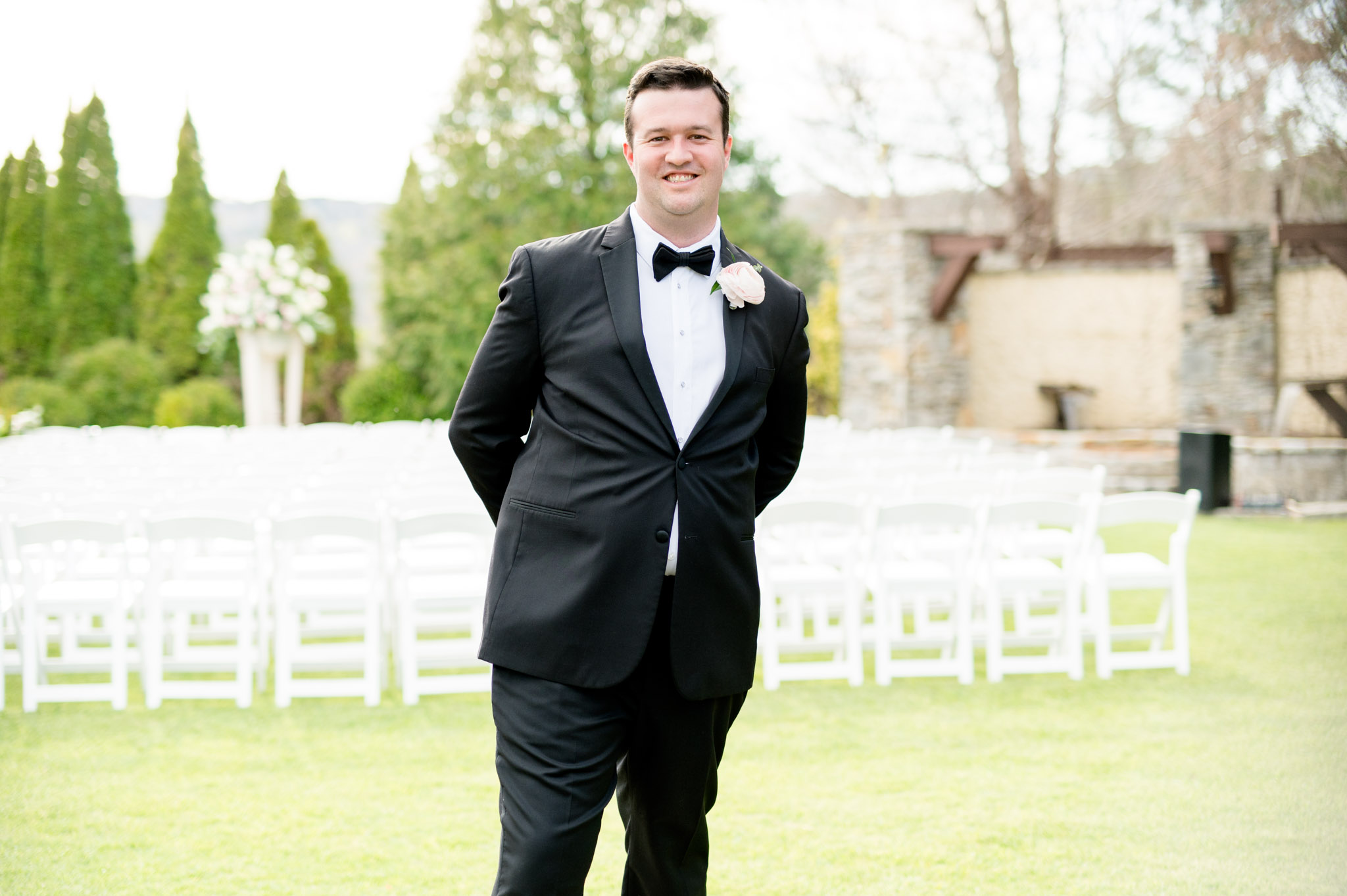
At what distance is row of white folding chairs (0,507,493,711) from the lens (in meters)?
5.07

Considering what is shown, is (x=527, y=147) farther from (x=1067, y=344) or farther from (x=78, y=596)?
(x=78, y=596)

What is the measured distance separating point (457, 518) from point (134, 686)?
1900mm

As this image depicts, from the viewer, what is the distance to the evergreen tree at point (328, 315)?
24.0 metres

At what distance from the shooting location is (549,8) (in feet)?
82.2

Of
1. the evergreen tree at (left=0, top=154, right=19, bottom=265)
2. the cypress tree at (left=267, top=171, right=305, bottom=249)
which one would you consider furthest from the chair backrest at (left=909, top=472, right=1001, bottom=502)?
the evergreen tree at (left=0, top=154, right=19, bottom=265)

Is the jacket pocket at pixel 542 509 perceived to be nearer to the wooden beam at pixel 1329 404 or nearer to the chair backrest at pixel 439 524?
the chair backrest at pixel 439 524

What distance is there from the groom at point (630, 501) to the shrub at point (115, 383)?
2035cm

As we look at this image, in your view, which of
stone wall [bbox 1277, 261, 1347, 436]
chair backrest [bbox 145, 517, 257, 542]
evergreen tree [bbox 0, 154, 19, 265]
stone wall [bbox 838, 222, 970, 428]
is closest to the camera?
chair backrest [bbox 145, 517, 257, 542]

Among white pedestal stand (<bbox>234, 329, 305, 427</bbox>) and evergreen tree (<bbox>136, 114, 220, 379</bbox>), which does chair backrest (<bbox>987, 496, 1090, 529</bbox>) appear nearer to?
white pedestal stand (<bbox>234, 329, 305, 427</bbox>)

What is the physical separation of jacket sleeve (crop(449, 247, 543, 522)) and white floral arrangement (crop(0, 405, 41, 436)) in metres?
15.2

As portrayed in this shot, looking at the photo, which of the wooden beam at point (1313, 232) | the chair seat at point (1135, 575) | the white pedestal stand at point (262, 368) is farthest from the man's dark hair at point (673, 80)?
the white pedestal stand at point (262, 368)

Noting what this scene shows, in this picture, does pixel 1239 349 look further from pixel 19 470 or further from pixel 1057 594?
pixel 19 470

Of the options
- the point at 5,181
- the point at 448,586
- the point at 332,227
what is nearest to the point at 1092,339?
the point at 448,586

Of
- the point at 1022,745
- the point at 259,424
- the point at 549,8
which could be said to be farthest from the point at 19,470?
the point at 549,8
